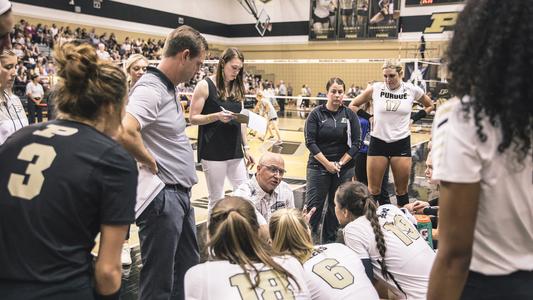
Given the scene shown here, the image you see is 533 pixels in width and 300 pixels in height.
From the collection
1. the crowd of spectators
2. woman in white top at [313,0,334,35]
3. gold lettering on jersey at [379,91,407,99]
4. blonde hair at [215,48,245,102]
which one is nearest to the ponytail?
blonde hair at [215,48,245,102]

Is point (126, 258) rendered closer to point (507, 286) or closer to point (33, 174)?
point (33, 174)

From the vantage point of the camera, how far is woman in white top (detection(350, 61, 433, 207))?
471cm

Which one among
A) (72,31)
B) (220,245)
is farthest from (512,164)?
(72,31)

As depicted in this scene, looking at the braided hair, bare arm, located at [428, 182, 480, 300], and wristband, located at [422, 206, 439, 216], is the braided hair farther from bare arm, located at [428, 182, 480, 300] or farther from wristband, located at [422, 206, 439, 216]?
bare arm, located at [428, 182, 480, 300]

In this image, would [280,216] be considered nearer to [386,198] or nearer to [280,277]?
[280,277]

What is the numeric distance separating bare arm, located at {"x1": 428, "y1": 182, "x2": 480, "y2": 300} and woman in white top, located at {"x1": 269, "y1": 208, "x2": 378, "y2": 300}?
1.05 m

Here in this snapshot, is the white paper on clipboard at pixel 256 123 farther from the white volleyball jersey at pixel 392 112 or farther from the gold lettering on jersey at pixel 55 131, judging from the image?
the gold lettering on jersey at pixel 55 131

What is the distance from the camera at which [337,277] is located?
2.35 meters

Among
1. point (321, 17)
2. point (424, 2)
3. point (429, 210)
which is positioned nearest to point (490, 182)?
point (429, 210)

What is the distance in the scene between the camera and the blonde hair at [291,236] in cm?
242

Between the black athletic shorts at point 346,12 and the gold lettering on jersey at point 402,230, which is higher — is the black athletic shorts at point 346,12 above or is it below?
above

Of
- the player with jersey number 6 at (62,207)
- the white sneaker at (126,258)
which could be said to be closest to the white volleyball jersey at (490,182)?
the player with jersey number 6 at (62,207)

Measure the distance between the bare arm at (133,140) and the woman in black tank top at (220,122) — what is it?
1.47 metres

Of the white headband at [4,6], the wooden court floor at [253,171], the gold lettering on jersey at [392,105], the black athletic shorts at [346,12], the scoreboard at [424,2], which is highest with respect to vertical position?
the scoreboard at [424,2]
